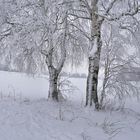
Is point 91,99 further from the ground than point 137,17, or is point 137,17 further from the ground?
point 137,17

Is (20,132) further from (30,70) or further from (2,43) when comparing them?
(30,70)

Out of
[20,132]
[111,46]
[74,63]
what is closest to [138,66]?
[111,46]

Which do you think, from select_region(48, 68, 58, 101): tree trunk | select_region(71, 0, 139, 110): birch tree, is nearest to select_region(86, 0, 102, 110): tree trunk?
select_region(71, 0, 139, 110): birch tree

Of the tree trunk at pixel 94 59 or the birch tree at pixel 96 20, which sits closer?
the birch tree at pixel 96 20

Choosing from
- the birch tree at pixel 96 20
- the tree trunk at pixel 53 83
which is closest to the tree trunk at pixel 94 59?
the birch tree at pixel 96 20

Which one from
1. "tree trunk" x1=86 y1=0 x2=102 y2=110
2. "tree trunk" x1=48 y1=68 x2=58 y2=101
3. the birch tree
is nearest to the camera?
the birch tree

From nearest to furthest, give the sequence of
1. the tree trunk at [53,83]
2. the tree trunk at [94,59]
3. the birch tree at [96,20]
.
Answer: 1. the birch tree at [96,20]
2. the tree trunk at [94,59]
3. the tree trunk at [53,83]

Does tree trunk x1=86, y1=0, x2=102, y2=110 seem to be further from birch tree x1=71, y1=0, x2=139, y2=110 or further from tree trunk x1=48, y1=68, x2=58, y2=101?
tree trunk x1=48, y1=68, x2=58, y2=101

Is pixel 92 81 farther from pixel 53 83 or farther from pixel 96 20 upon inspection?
pixel 53 83

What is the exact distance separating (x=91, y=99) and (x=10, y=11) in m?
5.16

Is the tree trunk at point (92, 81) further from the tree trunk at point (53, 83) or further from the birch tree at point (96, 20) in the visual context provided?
the tree trunk at point (53, 83)

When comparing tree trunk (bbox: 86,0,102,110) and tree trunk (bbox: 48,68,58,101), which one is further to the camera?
tree trunk (bbox: 48,68,58,101)

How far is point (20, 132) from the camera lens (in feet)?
19.1

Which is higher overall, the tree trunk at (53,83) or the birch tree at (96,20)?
the birch tree at (96,20)
